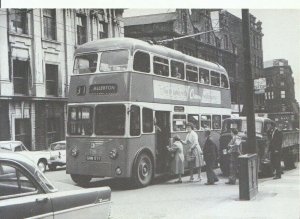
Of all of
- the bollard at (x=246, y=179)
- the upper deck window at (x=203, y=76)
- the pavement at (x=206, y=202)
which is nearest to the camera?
the pavement at (x=206, y=202)

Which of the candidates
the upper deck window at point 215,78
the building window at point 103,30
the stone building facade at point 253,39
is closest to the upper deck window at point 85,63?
the stone building facade at point 253,39

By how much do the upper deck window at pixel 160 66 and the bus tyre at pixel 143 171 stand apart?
81.0 inches

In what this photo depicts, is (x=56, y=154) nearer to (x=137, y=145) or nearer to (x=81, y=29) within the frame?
(x=81, y=29)

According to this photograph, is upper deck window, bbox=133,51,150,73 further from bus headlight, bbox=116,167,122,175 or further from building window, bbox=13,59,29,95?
building window, bbox=13,59,29,95

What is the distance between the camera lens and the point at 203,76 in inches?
537

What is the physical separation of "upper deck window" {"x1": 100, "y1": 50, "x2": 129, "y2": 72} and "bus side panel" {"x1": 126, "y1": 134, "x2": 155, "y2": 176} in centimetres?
164

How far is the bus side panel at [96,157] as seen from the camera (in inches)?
410

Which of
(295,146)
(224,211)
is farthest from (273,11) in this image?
(295,146)

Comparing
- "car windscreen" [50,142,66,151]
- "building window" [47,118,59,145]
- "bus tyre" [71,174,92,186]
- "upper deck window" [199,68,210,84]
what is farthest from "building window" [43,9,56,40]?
"bus tyre" [71,174,92,186]

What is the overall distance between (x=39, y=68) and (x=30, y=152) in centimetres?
390

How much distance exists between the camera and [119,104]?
10.4m

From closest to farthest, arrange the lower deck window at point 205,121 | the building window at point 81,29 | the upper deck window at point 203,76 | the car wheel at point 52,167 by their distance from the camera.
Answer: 1. the lower deck window at point 205,121
2. the upper deck window at point 203,76
3. the car wheel at point 52,167
4. the building window at point 81,29

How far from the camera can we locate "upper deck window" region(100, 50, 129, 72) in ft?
34.6

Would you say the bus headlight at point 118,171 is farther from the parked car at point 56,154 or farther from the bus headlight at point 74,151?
the parked car at point 56,154
